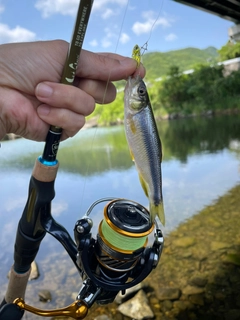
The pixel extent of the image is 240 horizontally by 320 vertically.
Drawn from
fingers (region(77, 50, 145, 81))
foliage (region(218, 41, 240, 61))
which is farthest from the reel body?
foliage (region(218, 41, 240, 61))

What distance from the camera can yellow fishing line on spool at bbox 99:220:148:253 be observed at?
3.26 feet

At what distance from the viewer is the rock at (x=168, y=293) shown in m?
2.44

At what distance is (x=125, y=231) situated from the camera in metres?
0.97

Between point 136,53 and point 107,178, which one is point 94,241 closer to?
point 136,53

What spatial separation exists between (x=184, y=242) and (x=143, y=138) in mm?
2423

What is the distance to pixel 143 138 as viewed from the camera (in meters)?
0.96

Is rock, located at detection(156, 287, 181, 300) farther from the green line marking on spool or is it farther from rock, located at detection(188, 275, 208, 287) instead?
the green line marking on spool

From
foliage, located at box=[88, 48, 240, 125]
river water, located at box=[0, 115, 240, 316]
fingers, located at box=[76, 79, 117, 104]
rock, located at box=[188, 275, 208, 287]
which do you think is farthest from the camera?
foliage, located at box=[88, 48, 240, 125]

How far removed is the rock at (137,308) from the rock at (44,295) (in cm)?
56

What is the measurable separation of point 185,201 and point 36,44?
3455mm

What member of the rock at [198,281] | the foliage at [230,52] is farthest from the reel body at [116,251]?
the foliage at [230,52]

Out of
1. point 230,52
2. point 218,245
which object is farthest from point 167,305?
point 230,52

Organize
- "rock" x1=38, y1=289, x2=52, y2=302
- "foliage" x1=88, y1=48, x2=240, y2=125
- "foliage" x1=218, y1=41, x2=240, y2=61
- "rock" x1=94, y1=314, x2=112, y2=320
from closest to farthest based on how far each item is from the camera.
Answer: "rock" x1=94, y1=314, x2=112, y2=320
"rock" x1=38, y1=289, x2=52, y2=302
"foliage" x1=88, y1=48, x2=240, y2=125
"foliage" x1=218, y1=41, x2=240, y2=61

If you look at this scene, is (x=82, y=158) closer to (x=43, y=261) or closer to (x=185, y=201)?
(x=185, y=201)
